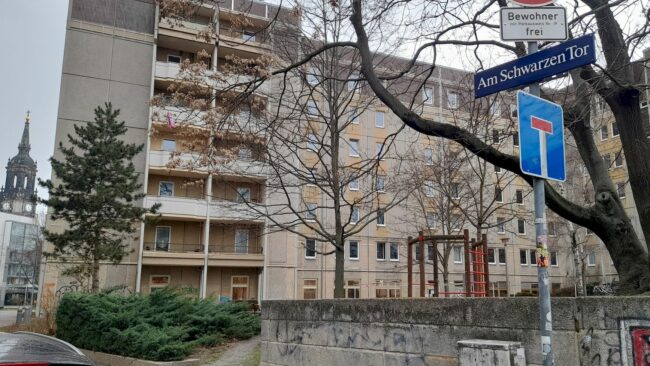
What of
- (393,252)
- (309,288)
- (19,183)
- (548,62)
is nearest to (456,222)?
(309,288)

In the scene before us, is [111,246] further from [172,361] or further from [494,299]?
[494,299]

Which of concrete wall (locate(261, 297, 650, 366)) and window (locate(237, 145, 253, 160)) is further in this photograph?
window (locate(237, 145, 253, 160))

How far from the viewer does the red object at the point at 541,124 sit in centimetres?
420

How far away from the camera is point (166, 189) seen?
3691cm

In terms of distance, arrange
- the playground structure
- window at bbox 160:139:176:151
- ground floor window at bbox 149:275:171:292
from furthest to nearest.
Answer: window at bbox 160:139:176:151
ground floor window at bbox 149:275:171:292
the playground structure

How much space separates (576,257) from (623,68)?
77.4 ft

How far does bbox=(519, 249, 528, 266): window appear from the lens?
51125mm

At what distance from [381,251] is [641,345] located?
40.6 meters

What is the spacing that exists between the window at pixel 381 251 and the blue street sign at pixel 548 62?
41.3 m

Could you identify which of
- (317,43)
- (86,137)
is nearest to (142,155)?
(86,137)

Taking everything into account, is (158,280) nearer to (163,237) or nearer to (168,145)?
(163,237)

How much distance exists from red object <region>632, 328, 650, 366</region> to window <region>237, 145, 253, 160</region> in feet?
46.7

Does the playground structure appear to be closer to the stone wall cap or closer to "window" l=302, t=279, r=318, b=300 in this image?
the stone wall cap

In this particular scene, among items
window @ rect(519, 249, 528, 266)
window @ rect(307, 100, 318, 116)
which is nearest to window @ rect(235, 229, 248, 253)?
window @ rect(307, 100, 318, 116)
